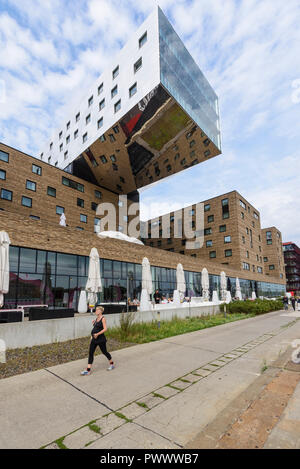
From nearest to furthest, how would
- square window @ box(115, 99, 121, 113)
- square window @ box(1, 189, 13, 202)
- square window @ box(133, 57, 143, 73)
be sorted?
square window @ box(1, 189, 13, 202)
square window @ box(133, 57, 143, 73)
square window @ box(115, 99, 121, 113)

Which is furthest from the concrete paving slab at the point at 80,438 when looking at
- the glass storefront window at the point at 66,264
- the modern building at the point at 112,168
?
the glass storefront window at the point at 66,264

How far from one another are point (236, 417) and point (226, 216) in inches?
1732

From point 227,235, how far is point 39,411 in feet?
143

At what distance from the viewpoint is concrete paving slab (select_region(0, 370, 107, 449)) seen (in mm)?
3170

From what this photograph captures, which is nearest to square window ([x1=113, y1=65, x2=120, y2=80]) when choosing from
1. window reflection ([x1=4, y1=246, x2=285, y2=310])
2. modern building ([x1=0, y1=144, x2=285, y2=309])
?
modern building ([x1=0, y1=144, x2=285, y2=309])

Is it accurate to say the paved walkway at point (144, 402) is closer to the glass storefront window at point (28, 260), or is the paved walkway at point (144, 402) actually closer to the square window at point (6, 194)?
the glass storefront window at point (28, 260)

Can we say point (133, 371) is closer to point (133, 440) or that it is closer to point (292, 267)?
point (133, 440)

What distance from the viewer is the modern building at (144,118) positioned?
80.1 ft

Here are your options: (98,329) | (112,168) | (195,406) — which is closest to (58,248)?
(98,329)

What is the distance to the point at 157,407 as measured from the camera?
392 centimetres

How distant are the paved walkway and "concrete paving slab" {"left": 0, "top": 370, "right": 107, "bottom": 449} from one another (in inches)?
0.5

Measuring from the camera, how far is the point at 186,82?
2702 centimetres

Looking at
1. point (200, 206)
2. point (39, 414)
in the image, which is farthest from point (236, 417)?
point (200, 206)

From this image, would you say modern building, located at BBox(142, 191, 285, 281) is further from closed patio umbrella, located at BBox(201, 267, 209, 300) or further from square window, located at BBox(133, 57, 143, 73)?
square window, located at BBox(133, 57, 143, 73)
